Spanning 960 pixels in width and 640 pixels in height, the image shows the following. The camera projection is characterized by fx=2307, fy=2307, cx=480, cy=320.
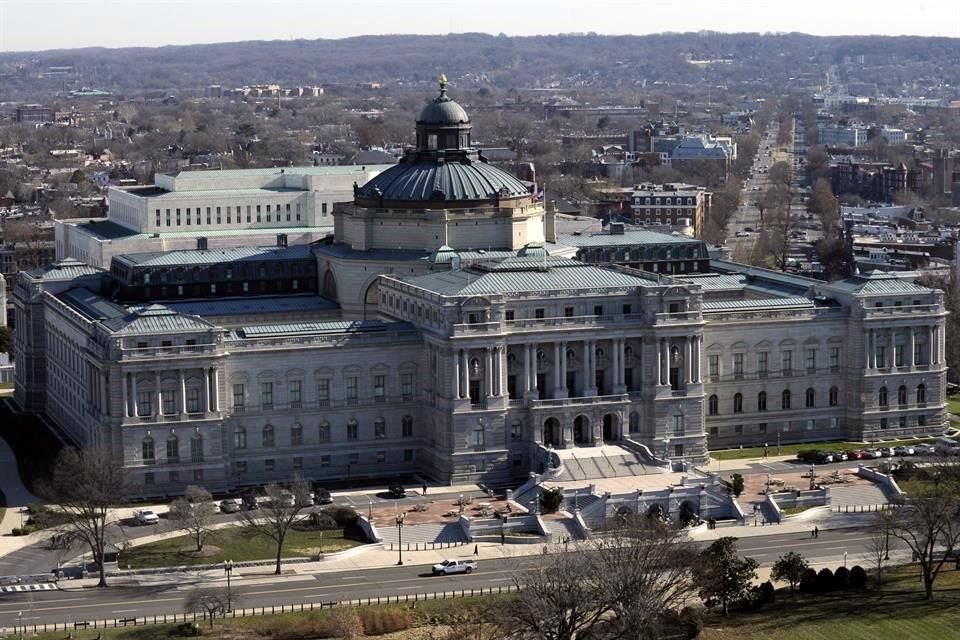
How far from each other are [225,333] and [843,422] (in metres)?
44.9

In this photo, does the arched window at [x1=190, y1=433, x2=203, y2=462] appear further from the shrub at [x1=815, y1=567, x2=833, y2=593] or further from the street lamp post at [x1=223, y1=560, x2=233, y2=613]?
the shrub at [x1=815, y1=567, x2=833, y2=593]

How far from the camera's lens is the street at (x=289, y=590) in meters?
118

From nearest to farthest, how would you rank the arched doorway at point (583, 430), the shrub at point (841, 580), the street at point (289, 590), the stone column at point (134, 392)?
the street at point (289, 590)
the shrub at point (841, 580)
the stone column at point (134, 392)
the arched doorway at point (583, 430)

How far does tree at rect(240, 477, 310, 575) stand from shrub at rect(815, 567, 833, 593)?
28979mm

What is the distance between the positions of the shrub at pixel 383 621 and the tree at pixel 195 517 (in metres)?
18.2

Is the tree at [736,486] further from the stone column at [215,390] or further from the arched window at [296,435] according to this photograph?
the stone column at [215,390]

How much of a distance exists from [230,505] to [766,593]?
3724cm

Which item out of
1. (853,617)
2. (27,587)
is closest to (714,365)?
(853,617)

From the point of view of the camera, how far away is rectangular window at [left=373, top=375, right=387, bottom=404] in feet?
494

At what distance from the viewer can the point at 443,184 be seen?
16650 cm

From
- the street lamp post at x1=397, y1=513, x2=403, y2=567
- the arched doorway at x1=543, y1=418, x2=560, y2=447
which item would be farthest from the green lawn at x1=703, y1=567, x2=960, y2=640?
the arched doorway at x1=543, y1=418, x2=560, y2=447

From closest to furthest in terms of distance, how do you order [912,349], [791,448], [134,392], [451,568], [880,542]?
[451,568] → [880,542] → [134,392] → [791,448] → [912,349]

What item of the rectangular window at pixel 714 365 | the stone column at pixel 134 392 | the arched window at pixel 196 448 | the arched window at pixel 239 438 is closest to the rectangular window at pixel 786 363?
the rectangular window at pixel 714 365

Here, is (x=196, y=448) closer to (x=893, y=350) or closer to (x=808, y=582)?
(x=808, y=582)
